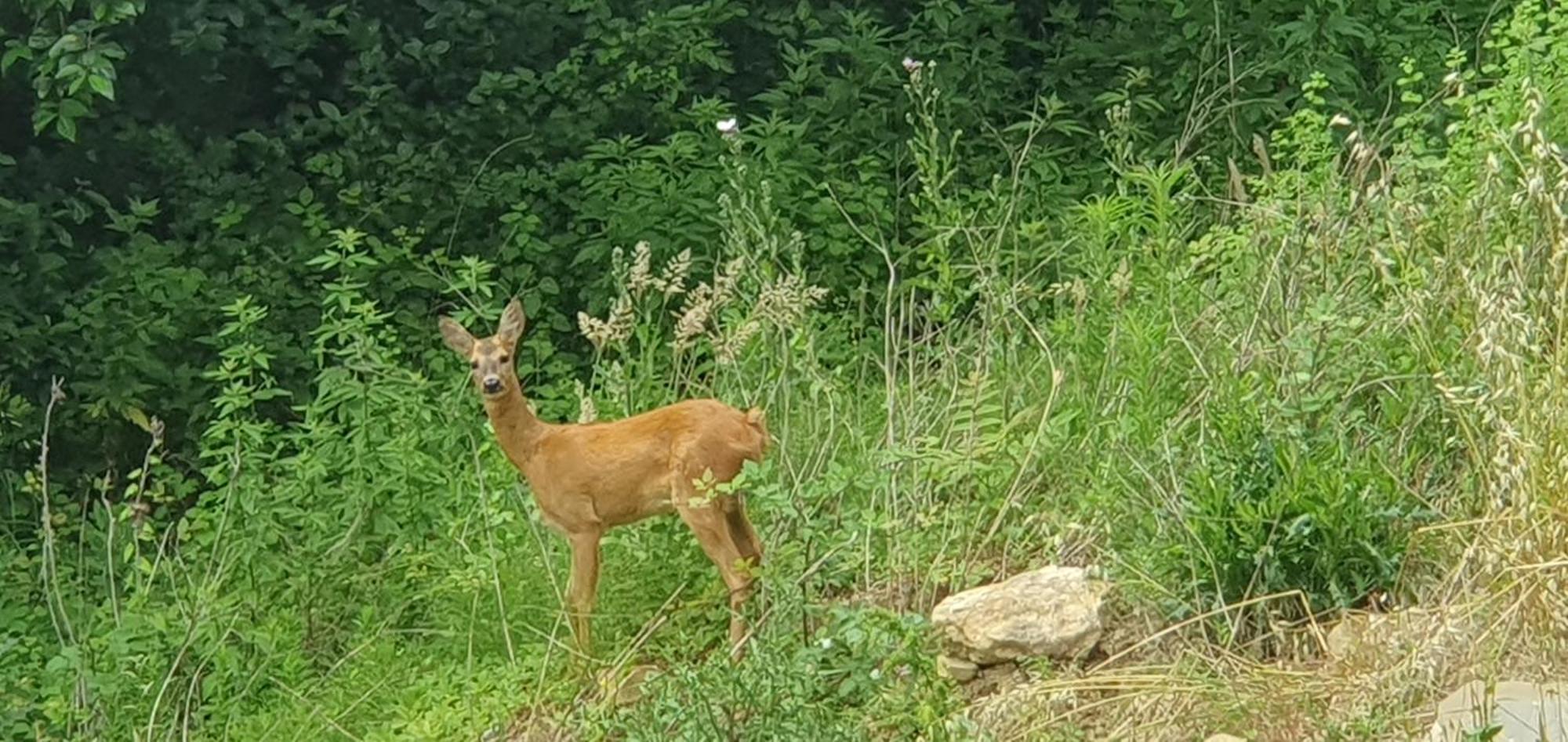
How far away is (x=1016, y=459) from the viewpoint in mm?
5953

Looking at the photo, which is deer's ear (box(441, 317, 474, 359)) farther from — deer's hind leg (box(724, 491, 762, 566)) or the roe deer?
deer's hind leg (box(724, 491, 762, 566))

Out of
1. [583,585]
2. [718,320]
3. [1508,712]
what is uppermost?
[1508,712]

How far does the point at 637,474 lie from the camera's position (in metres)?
5.84

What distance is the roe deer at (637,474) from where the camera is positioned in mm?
5719

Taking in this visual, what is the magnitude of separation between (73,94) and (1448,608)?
15.1 ft

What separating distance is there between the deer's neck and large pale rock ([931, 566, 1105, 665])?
50.6 inches

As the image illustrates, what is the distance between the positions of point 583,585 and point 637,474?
31cm

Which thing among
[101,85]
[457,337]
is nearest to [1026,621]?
[457,337]

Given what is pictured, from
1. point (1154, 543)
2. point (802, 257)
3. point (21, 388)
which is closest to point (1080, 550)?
point (1154, 543)

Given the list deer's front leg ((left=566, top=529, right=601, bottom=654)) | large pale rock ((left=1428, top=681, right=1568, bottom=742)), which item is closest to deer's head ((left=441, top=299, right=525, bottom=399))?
deer's front leg ((left=566, top=529, right=601, bottom=654))

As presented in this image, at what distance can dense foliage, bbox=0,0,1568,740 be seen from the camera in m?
5.41

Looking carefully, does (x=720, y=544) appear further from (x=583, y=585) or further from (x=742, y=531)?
(x=583, y=585)

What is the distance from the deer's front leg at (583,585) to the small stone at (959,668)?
0.97 m

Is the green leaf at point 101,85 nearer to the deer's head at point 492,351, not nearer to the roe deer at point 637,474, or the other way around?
the deer's head at point 492,351
